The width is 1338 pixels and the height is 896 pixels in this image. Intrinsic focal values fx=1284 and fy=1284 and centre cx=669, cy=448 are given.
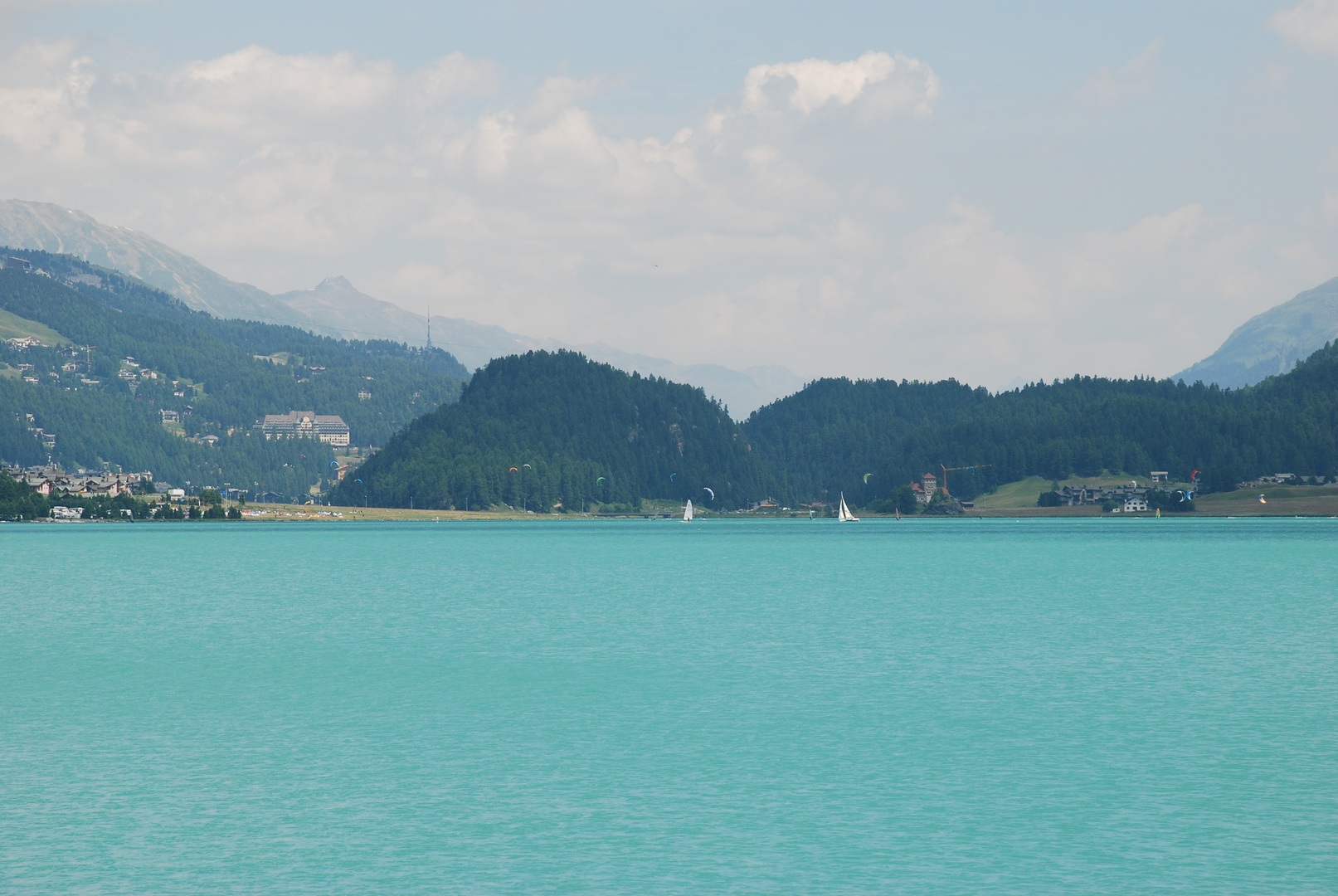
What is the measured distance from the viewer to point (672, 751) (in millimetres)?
37688

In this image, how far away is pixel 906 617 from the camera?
268ft

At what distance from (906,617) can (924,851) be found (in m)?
55.9

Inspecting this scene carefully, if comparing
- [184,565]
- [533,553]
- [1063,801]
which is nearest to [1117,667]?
[1063,801]

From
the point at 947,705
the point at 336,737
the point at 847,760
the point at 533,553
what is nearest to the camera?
the point at 847,760

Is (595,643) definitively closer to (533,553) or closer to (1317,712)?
(1317,712)

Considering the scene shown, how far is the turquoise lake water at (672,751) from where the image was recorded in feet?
83.6

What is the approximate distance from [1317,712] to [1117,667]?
13.6m

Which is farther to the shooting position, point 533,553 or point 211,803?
point 533,553

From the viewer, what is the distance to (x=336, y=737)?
129ft

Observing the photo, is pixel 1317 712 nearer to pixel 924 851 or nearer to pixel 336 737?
pixel 924 851

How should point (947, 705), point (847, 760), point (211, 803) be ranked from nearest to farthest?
point (211, 803)
point (847, 760)
point (947, 705)

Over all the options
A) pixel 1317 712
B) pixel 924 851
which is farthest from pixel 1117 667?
pixel 924 851

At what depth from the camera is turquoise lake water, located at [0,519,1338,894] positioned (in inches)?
1003

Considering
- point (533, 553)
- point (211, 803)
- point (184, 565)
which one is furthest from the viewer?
point (533, 553)
